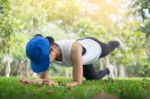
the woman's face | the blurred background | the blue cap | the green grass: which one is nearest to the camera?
the green grass

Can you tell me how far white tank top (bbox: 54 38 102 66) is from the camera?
16.6ft

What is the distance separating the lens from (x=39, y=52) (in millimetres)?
4453

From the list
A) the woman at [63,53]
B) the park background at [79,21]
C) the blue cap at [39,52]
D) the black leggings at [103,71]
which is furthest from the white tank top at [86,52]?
the park background at [79,21]

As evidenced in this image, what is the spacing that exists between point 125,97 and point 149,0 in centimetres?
1001

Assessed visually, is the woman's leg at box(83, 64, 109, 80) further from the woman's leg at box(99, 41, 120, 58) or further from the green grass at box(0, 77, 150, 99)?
the green grass at box(0, 77, 150, 99)

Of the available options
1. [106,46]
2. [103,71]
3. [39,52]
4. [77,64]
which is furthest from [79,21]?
[39,52]

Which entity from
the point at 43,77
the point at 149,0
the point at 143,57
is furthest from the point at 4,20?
the point at 143,57

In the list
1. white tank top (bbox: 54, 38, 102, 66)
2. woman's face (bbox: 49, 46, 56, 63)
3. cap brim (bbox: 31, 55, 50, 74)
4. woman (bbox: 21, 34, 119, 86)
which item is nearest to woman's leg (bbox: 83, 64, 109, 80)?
woman (bbox: 21, 34, 119, 86)

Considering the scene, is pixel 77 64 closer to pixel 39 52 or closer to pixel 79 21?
pixel 39 52

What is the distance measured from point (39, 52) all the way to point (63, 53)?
2.16 feet

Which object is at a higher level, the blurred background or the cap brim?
the blurred background

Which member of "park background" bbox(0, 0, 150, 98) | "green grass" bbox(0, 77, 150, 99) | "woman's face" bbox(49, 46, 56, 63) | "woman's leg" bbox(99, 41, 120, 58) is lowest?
"green grass" bbox(0, 77, 150, 99)

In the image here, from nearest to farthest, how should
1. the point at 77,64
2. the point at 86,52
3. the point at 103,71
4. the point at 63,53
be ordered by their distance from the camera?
the point at 77,64
the point at 63,53
the point at 86,52
the point at 103,71

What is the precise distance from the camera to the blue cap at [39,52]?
4444mm
